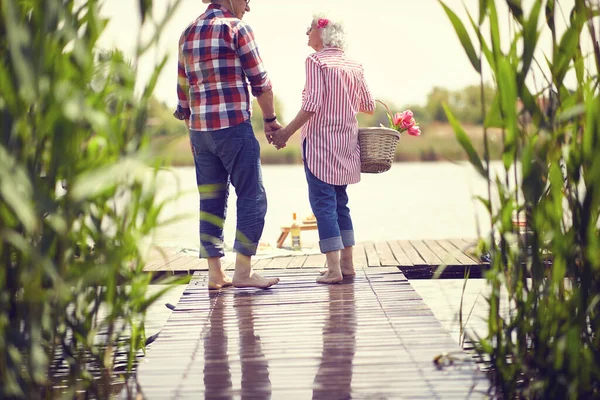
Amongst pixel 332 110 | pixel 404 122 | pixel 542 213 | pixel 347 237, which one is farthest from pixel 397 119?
pixel 542 213

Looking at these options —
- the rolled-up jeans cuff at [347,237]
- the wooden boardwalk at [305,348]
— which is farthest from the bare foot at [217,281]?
the rolled-up jeans cuff at [347,237]

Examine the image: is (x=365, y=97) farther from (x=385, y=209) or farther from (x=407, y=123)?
(x=385, y=209)

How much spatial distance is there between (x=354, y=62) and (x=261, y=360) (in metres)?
2.20

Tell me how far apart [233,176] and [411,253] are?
322 cm

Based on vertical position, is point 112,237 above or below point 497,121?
below

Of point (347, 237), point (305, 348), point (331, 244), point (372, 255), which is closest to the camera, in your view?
point (305, 348)

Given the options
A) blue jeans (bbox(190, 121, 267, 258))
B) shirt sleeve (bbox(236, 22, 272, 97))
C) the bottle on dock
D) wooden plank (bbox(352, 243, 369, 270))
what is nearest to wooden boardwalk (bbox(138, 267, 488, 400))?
blue jeans (bbox(190, 121, 267, 258))

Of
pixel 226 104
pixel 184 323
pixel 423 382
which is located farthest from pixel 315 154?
pixel 423 382

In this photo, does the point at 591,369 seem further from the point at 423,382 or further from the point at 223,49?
the point at 223,49

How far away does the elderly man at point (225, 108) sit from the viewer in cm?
428

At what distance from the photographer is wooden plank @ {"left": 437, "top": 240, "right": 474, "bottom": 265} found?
6.52 metres

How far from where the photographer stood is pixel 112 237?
225 cm

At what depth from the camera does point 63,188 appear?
2275 mm

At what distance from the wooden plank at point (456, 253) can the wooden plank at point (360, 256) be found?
2.35 ft
